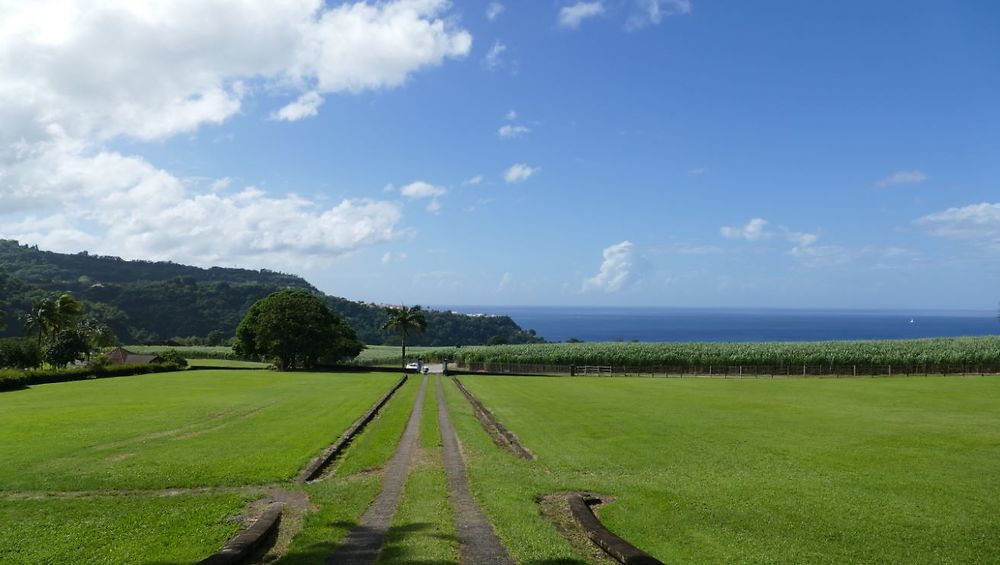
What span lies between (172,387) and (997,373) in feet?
243

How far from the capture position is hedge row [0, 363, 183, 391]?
49.2 metres

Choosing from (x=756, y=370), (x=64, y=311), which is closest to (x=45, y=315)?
(x=64, y=311)

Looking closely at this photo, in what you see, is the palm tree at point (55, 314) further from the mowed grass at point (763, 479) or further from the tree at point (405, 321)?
the mowed grass at point (763, 479)

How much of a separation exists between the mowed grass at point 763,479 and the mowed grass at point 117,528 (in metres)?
5.44

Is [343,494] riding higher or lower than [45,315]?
lower

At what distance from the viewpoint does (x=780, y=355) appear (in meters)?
75.2

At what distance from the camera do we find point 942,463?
16750 millimetres

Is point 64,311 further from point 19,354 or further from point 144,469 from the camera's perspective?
point 144,469

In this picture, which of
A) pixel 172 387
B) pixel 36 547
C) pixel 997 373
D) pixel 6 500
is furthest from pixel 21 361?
pixel 997 373

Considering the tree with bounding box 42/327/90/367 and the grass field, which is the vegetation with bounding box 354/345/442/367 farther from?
the grass field

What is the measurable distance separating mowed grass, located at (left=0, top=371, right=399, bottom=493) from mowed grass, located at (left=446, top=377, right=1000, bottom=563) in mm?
6214

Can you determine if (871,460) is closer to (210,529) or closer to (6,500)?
(210,529)

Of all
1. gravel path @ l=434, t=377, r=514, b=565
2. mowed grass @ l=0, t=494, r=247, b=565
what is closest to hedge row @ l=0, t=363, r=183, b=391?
mowed grass @ l=0, t=494, r=247, b=565

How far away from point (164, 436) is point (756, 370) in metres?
60.9
